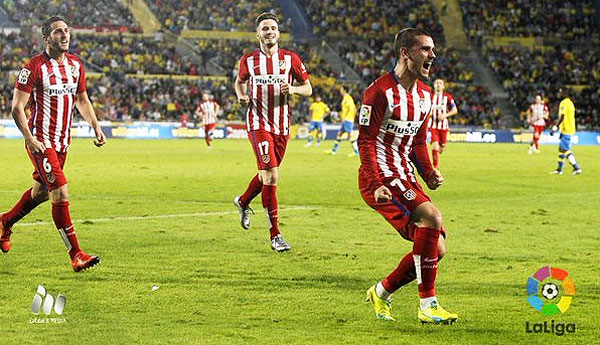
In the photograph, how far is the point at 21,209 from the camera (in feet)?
32.1

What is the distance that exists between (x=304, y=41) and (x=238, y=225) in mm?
44870

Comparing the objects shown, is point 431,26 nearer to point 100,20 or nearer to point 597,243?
point 100,20

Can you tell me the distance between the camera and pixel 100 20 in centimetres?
5447

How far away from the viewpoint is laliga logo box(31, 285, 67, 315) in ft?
22.2

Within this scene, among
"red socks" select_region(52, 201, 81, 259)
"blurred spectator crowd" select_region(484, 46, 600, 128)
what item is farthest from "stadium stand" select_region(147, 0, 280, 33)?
"red socks" select_region(52, 201, 81, 259)

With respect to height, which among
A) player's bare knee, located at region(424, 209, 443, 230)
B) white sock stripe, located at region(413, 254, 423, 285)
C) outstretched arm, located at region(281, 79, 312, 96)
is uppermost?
outstretched arm, located at region(281, 79, 312, 96)

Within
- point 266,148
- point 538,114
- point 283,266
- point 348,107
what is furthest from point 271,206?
point 538,114

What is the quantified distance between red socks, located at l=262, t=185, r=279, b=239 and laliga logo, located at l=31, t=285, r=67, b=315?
12.2ft

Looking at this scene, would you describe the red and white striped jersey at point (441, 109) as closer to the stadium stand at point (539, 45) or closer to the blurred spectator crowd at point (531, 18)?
the stadium stand at point (539, 45)

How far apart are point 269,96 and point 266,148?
0.66m

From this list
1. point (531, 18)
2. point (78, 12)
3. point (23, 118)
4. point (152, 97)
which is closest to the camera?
point (23, 118)

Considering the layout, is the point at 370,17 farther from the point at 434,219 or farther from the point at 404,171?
the point at 434,219

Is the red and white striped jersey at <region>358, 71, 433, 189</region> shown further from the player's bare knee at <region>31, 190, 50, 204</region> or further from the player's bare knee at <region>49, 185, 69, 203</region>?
the player's bare knee at <region>31, 190, 50, 204</region>

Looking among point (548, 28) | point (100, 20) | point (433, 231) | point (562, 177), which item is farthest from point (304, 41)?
point (433, 231)
